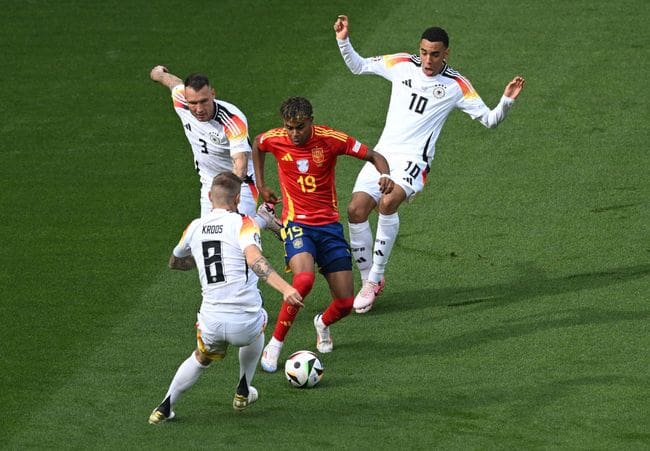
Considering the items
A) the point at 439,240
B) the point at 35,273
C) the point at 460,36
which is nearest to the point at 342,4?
the point at 460,36

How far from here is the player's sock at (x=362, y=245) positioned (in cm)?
1213

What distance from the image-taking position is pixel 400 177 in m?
12.1

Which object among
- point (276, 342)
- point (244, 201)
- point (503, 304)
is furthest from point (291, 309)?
point (503, 304)

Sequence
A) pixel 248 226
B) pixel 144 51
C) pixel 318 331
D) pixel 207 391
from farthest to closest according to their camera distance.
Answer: pixel 144 51, pixel 318 331, pixel 207 391, pixel 248 226

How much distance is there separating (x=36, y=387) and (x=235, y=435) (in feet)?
6.00

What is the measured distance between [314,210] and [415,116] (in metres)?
1.81

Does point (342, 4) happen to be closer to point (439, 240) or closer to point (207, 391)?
point (439, 240)

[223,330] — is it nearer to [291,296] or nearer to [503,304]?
[291,296]

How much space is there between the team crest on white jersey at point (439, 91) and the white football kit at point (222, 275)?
3434mm

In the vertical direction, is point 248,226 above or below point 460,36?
below

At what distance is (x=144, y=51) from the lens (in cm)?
1800

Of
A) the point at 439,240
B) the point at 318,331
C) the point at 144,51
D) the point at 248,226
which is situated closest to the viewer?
the point at 248,226

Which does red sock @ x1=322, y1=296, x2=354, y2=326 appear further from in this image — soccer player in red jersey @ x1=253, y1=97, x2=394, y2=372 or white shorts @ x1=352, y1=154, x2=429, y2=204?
white shorts @ x1=352, y1=154, x2=429, y2=204

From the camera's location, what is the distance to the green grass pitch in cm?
996
